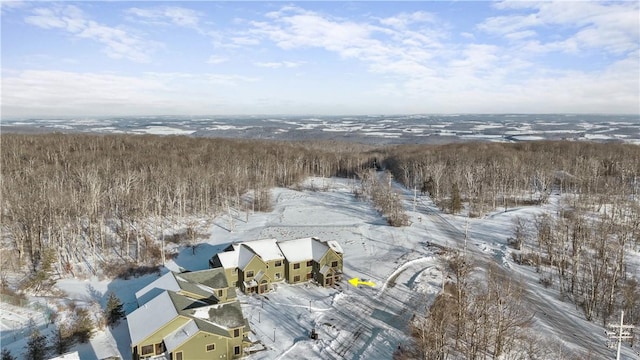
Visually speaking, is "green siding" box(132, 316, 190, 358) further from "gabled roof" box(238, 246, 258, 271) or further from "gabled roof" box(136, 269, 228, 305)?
"gabled roof" box(238, 246, 258, 271)

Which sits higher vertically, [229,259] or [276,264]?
[229,259]

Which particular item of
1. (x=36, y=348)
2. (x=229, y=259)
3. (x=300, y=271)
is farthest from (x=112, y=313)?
(x=300, y=271)

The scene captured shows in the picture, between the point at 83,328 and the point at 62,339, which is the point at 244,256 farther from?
→ the point at 62,339

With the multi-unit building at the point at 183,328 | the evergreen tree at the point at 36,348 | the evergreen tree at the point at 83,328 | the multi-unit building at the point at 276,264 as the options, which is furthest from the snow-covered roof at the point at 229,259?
the evergreen tree at the point at 36,348

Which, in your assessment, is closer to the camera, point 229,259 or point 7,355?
point 7,355

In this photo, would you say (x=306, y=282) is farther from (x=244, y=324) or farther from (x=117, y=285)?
(x=117, y=285)

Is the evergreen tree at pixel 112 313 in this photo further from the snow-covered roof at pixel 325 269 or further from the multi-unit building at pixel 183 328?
the snow-covered roof at pixel 325 269
